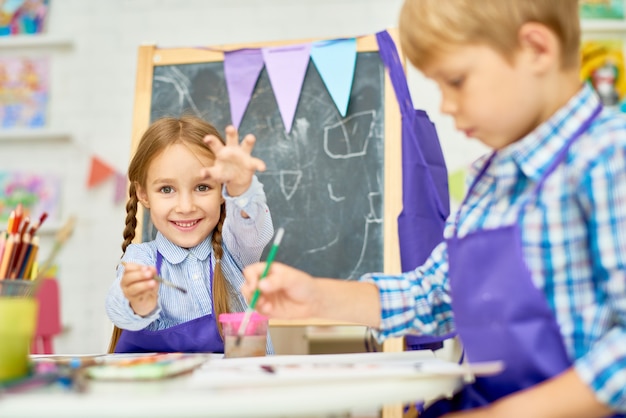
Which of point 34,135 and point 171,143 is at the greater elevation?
point 34,135

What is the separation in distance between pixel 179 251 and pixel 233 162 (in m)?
0.41

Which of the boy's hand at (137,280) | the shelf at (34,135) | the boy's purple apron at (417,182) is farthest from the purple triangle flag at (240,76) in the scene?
the shelf at (34,135)

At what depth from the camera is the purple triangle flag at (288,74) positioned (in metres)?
2.18

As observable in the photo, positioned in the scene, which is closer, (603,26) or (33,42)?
(603,26)

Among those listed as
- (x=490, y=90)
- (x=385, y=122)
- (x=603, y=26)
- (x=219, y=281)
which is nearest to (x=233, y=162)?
(x=219, y=281)

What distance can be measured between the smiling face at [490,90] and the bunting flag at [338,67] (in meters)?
1.25

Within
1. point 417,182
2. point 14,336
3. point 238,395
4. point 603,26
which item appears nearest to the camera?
point 238,395

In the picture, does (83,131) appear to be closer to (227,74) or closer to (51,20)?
(51,20)

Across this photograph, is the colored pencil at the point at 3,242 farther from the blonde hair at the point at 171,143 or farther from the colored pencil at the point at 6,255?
the blonde hair at the point at 171,143

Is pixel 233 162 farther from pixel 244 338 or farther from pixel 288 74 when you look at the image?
pixel 288 74

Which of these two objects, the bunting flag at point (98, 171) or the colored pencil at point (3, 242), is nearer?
the colored pencil at point (3, 242)

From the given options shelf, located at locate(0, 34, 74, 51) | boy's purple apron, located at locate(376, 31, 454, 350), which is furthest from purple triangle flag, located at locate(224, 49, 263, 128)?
shelf, located at locate(0, 34, 74, 51)

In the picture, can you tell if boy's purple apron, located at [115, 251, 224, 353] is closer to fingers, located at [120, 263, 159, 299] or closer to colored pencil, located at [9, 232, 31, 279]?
fingers, located at [120, 263, 159, 299]

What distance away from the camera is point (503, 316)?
0.86m
